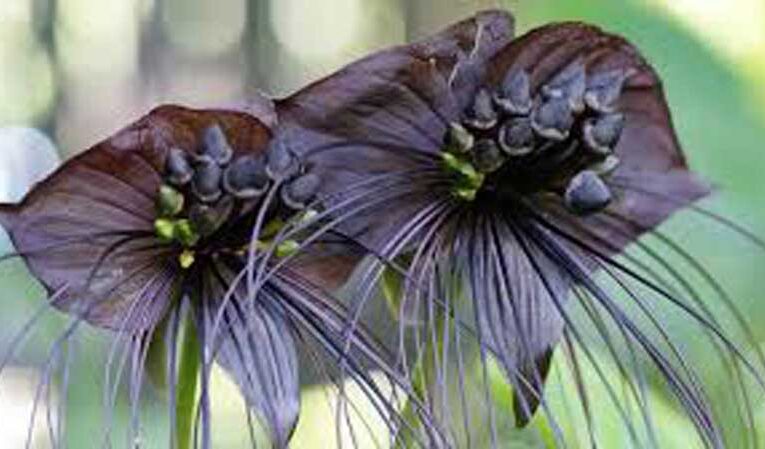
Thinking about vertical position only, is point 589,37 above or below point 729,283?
above

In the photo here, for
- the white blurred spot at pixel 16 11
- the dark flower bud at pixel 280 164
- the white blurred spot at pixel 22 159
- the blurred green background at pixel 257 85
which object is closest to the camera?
the dark flower bud at pixel 280 164

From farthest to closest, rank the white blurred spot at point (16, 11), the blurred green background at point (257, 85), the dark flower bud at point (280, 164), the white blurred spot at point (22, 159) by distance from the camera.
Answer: the white blurred spot at point (16, 11) < the white blurred spot at point (22, 159) < the blurred green background at point (257, 85) < the dark flower bud at point (280, 164)

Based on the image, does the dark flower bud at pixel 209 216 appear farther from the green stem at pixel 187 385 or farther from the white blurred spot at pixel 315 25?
the white blurred spot at pixel 315 25

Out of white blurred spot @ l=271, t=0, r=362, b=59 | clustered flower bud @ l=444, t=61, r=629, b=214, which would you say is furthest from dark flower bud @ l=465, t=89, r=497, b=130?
white blurred spot @ l=271, t=0, r=362, b=59

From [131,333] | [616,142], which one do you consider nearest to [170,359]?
[131,333]

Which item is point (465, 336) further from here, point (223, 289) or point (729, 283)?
point (729, 283)

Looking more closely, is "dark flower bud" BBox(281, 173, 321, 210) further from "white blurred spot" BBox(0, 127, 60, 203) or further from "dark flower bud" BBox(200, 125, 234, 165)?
"white blurred spot" BBox(0, 127, 60, 203)

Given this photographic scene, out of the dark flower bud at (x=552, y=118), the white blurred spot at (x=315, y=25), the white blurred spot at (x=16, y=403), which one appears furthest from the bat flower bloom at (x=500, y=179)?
the white blurred spot at (x=315, y=25)

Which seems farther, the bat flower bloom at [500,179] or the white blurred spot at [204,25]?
the white blurred spot at [204,25]
